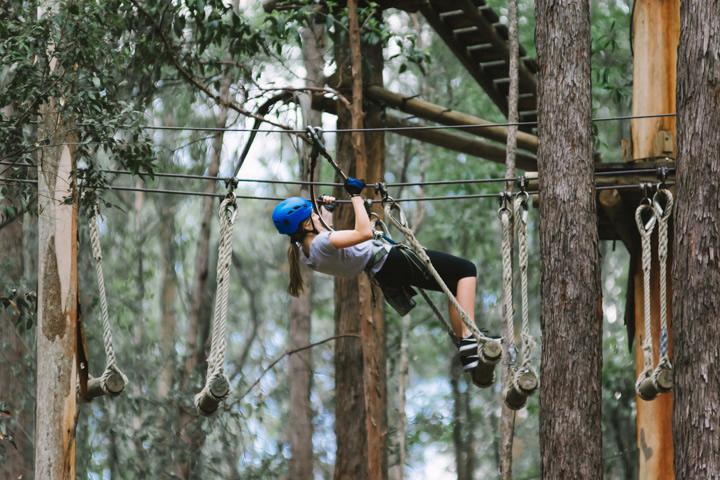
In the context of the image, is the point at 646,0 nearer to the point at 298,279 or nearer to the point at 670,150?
the point at 670,150

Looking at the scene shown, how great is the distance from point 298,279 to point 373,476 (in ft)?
6.76

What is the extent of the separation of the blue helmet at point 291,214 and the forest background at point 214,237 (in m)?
1.23

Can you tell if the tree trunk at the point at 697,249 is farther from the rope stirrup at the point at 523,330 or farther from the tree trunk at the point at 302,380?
the tree trunk at the point at 302,380

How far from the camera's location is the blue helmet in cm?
536

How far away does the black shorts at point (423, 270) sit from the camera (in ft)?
18.4

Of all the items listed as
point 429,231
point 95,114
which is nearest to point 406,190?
point 429,231

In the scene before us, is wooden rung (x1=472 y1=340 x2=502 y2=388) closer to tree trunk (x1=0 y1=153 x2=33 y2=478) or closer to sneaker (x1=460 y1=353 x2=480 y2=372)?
sneaker (x1=460 y1=353 x2=480 y2=372)

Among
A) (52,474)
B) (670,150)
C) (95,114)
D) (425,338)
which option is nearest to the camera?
(52,474)

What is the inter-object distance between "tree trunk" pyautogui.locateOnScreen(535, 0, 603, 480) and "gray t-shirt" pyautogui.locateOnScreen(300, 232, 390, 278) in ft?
3.45

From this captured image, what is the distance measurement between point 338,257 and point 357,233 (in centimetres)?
32

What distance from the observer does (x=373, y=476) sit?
6996 millimetres

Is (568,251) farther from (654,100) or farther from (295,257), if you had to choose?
(654,100)

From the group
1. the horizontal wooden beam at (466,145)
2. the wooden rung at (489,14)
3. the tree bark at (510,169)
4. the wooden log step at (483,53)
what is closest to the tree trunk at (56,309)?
the tree bark at (510,169)

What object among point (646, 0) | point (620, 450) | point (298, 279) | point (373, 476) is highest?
point (646, 0)
